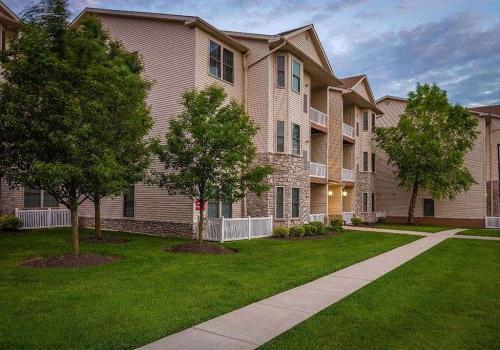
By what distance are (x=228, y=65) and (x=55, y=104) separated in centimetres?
1102

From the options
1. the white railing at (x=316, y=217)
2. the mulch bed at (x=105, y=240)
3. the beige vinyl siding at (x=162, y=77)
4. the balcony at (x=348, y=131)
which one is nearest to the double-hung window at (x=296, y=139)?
the white railing at (x=316, y=217)

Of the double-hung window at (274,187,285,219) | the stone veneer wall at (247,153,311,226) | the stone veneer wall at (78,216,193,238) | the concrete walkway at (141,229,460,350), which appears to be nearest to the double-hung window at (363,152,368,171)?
the stone veneer wall at (247,153,311,226)

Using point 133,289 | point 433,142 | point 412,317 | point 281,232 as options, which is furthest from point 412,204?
point 133,289

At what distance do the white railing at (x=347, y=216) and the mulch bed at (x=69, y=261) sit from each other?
21.3m

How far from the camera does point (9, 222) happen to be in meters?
17.8

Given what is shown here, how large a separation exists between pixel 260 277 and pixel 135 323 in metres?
4.04

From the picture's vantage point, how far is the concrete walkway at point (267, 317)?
17.1ft

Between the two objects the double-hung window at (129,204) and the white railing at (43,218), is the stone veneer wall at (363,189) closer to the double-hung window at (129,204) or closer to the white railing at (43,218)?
the double-hung window at (129,204)

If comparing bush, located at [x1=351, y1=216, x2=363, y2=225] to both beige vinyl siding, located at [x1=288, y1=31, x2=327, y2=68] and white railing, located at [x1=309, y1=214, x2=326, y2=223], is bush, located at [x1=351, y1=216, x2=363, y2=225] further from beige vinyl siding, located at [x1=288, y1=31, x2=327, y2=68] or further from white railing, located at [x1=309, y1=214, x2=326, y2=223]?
beige vinyl siding, located at [x1=288, y1=31, x2=327, y2=68]

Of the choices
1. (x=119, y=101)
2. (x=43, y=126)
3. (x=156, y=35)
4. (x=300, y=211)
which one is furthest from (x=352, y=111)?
(x=43, y=126)

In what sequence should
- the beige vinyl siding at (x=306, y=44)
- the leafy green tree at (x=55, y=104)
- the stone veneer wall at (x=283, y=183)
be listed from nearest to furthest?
A: 1. the leafy green tree at (x=55, y=104)
2. the stone veneer wall at (x=283, y=183)
3. the beige vinyl siding at (x=306, y=44)

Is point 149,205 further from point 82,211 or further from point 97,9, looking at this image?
point 97,9

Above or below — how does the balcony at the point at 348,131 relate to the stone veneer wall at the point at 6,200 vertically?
above

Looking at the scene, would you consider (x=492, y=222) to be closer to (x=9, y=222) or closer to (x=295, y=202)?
(x=295, y=202)
